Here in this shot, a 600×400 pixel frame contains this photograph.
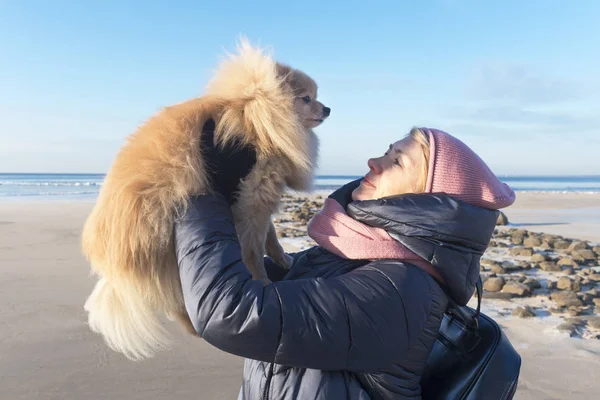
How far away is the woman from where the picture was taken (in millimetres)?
1062

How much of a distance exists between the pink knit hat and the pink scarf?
204 millimetres

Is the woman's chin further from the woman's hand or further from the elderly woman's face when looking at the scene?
the woman's hand

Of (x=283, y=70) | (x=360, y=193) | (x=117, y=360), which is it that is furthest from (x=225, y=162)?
(x=117, y=360)

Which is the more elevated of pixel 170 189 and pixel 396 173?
pixel 396 173

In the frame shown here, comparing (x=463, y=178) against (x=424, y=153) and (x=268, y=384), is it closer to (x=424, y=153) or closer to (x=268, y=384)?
(x=424, y=153)

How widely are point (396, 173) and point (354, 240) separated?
0.28 m

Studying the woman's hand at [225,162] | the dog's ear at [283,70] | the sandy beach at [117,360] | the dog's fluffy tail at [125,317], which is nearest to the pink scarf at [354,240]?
the woman's hand at [225,162]

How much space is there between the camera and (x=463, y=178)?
131 cm

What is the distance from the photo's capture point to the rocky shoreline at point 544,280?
453cm

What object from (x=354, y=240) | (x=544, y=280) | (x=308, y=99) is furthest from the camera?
(x=544, y=280)

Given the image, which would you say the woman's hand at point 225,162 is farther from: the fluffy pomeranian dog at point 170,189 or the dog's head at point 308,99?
the dog's head at point 308,99

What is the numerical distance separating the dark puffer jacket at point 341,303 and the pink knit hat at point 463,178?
5cm

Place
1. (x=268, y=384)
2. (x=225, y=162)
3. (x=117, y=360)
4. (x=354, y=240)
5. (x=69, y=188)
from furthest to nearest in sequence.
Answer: (x=69, y=188), (x=117, y=360), (x=225, y=162), (x=354, y=240), (x=268, y=384)

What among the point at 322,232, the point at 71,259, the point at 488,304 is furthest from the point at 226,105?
the point at 71,259
